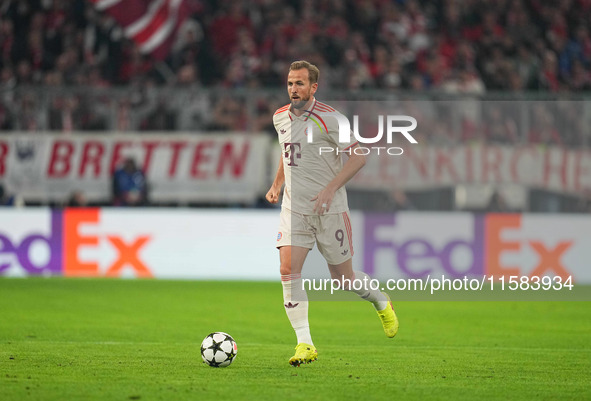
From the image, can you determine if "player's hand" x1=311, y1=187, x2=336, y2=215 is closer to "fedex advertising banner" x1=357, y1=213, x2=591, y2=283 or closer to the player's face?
the player's face

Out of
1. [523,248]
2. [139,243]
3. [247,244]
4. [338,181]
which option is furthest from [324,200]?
[523,248]

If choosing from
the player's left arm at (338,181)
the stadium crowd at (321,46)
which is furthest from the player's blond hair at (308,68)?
the stadium crowd at (321,46)

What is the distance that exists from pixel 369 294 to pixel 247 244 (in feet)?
26.6

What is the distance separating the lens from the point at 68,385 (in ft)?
22.2

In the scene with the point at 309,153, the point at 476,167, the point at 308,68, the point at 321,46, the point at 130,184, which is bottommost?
the point at 309,153

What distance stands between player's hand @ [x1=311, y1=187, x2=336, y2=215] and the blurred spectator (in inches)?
350

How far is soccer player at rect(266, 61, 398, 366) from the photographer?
7766mm

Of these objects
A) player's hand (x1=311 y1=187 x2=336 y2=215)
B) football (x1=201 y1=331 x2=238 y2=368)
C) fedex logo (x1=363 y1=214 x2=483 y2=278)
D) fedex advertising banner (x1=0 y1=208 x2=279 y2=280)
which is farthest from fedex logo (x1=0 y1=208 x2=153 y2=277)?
player's hand (x1=311 y1=187 x2=336 y2=215)

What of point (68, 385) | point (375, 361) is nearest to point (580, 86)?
point (375, 361)

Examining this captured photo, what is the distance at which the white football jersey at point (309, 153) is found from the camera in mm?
7793

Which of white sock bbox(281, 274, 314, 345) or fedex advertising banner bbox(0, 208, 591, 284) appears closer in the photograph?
white sock bbox(281, 274, 314, 345)

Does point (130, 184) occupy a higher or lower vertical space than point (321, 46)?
lower

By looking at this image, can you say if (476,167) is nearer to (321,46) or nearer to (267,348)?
(321,46)

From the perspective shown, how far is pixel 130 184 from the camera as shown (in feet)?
52.9
